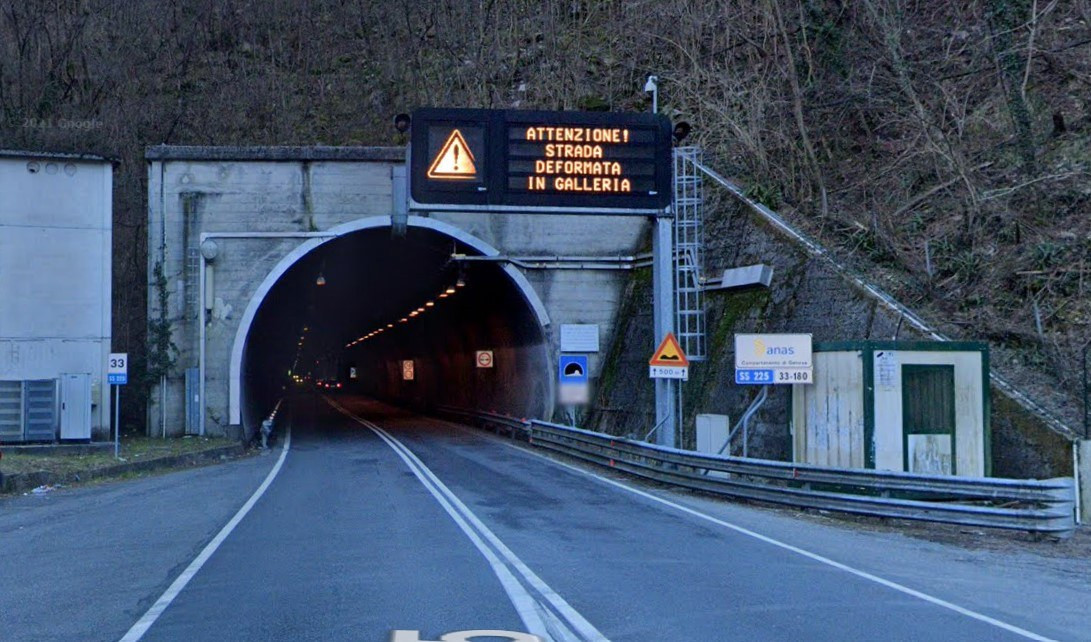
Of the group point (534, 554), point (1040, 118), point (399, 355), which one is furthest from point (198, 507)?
point (399, 355)

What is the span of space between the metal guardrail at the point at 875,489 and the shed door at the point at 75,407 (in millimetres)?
14273

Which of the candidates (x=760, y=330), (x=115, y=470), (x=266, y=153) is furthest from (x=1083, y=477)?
(x=266, y=153)

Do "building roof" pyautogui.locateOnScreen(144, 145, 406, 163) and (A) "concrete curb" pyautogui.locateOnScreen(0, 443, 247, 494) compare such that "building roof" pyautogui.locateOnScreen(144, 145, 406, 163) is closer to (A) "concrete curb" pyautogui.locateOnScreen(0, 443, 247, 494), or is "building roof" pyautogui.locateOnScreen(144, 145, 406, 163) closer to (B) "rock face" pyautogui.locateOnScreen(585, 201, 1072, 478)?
(A) "concrete curb" pyautogui.locateOnScreen(0, 443, 247, 494)

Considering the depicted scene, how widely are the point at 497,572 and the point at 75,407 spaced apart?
70.2 ft

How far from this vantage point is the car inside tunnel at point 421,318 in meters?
36.1

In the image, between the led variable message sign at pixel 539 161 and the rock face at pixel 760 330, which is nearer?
the rock face at pixel 760 330

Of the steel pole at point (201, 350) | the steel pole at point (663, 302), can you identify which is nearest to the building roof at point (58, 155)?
the steel pole at point (201, 350)

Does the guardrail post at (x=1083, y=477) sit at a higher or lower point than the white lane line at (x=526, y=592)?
higher

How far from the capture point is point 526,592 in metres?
10.3

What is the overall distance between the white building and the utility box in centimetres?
2042

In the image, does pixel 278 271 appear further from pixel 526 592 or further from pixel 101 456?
pixel 526 592

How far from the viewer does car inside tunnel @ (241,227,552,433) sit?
3612 centimetres

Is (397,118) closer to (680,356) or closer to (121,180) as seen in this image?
(680,356)

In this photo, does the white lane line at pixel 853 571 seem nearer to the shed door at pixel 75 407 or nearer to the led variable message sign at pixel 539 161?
the led variable message sign at pixel 539 161
